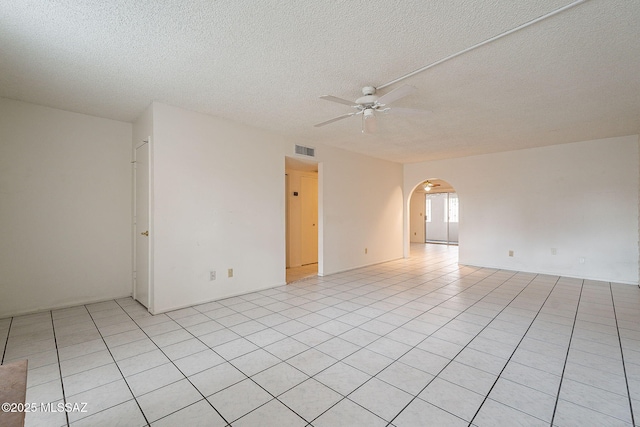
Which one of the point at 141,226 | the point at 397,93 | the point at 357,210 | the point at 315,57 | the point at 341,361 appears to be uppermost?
the point at 315,57

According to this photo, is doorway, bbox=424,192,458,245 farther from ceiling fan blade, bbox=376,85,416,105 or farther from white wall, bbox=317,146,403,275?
ceiling fan blade, bbox=376,85,416,105

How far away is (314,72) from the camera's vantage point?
8.70 feet

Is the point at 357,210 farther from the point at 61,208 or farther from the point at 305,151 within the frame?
the point at 61,208

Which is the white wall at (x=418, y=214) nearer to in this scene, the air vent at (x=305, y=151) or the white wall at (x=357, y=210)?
the white wall at (x=357, y=210)

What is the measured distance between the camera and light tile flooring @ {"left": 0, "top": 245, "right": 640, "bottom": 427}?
1.72 m

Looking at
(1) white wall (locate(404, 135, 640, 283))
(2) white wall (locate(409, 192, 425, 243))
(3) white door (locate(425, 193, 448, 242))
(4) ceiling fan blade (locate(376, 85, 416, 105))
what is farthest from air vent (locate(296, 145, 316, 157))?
(3) white door (locate(425, 193, 448, 242))

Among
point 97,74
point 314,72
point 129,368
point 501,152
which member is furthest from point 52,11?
point 501,152

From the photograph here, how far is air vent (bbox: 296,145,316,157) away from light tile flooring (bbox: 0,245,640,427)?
256 centimetres

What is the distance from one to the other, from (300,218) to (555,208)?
532 centimetres

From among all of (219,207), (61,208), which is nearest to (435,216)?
(219,207)

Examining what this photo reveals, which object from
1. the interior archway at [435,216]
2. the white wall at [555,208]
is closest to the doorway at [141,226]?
the white wall at [555,208]

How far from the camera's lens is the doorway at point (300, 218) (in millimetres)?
6523

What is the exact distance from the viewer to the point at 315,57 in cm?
240

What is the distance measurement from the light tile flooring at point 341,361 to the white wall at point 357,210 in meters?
1.84
